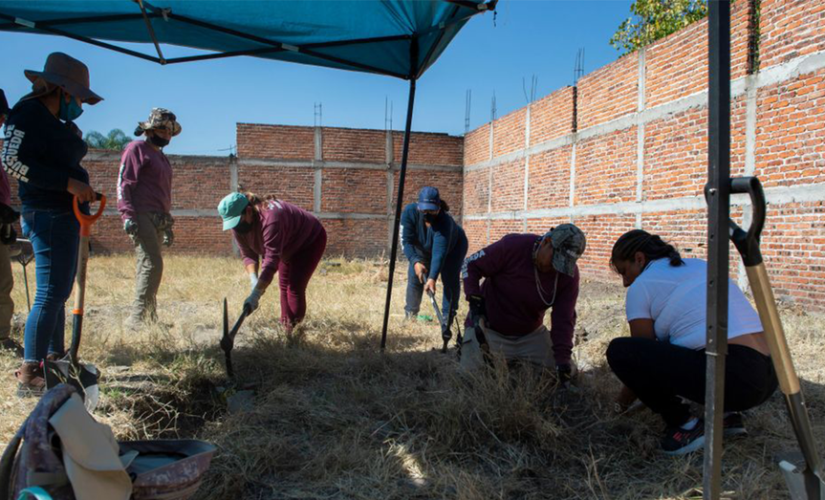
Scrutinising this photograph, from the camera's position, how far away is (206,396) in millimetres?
3225

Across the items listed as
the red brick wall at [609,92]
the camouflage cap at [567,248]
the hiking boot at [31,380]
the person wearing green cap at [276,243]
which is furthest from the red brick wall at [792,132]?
the hiking boot at [31,380]

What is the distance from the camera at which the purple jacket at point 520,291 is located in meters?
3.27

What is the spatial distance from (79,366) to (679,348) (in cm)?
299

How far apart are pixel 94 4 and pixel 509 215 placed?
34.8 feet

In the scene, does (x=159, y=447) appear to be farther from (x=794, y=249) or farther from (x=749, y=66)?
(x=749, y=66)

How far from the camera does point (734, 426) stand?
257 cm

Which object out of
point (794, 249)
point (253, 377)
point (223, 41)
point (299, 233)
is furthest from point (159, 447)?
point (794, 249)

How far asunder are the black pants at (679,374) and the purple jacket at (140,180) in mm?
4032

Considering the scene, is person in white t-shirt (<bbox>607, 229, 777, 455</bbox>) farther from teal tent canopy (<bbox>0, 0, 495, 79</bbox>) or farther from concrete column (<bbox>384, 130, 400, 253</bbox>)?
concrete column (<bbox>384, 130, 400, 253</bbox>)

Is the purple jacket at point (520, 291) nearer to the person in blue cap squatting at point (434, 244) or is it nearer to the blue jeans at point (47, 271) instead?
the person in blue cap squatting at point (434, 244)

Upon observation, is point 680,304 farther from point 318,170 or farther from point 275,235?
point 318,170

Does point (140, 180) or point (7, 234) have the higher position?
point (140, 180)

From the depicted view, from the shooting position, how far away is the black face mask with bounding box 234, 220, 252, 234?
12.9ft

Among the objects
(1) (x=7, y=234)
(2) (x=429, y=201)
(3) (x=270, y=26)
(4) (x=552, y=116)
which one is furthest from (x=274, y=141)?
(1) (x=7, y=234)
